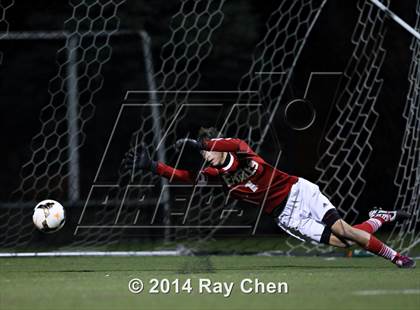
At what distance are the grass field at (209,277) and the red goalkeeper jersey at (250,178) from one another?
2.21ft

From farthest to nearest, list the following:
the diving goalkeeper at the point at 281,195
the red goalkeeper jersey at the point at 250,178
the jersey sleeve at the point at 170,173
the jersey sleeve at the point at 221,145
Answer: the jersey sleeve at the point at 170,173
the red goalkeeper jersey at the point at 250,178
the diving goalkeeper at the point at 281,195
the jersey sleeve at the point at 221,145

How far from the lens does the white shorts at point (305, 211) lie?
9.34m

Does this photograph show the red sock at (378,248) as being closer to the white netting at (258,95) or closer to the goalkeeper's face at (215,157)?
the goalkeeper's face at (215,157)

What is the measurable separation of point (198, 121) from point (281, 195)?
13.4ft

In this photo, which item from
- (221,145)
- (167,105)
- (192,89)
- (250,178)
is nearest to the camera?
(221,145)

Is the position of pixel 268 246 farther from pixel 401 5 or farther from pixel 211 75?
pixel 401 5

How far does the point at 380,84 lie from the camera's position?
12.9 m

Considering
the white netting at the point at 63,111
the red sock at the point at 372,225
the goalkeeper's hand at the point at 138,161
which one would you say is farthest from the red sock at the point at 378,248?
the white netting at the point at 63,111

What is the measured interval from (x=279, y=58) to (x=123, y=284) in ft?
19.5

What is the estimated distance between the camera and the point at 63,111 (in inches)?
508

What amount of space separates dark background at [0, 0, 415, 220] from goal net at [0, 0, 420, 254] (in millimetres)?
27

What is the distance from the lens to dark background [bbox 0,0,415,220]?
13.1 m

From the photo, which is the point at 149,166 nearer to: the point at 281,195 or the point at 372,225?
the point at 281,195

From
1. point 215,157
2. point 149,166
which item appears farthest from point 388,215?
point 149,166
